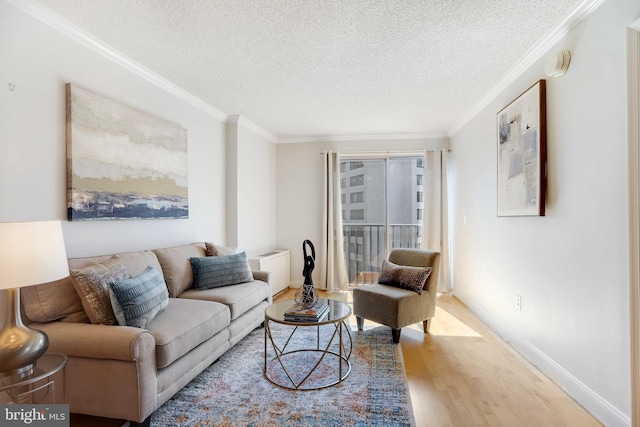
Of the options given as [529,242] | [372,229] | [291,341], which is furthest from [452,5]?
[372,229]

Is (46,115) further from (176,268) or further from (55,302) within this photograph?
(176,268)

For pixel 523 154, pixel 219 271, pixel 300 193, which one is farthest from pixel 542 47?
pixel 300 193

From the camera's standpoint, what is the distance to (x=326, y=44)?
2604mm

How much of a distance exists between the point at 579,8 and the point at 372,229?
3897mm

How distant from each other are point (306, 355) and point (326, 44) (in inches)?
94.8

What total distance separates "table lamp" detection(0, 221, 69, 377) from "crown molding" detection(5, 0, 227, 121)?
138 cm

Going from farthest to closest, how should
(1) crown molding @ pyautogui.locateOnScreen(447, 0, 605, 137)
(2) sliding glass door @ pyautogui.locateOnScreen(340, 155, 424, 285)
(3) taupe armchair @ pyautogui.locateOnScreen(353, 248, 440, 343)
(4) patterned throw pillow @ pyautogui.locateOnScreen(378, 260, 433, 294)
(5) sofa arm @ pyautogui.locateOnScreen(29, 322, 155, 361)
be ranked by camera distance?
(2) sliding glass door @ pyautogui.locateOnScreen(340, 155, 424, 285) < (4) patterned throw pillow @ pyautogui.locateOnScreen(378, 260, 433, 294) < (3) taupe armchair @ pyautogui.locateOnScreen(353, 248, 440, 343) < (1) crown molding @ pyautogui.locateOnScreen(447, 0, 605, 137) < (5) sofa arm @ pyautogui.locateOnScreen(29, 322, 155, 361)

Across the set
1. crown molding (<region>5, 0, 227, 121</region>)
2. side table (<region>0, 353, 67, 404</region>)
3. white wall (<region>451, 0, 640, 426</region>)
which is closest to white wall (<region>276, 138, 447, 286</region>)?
crown molding (<region>5, 0, 227, 121</region>)

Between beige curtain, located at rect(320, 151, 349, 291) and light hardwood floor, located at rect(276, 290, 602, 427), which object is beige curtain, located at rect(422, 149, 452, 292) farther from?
light hardwood floor, located at rect(276, 290, 602, 427)

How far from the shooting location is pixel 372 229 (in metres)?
5.67

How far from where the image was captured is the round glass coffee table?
2412mm

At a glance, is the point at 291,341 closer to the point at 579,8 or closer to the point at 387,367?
the point at 387,367

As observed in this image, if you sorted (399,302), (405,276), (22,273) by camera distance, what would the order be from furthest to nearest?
(405,276), (399,302), (22,273)

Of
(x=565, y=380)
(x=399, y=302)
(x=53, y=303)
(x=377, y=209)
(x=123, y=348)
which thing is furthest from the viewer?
(x=377, y=209)
